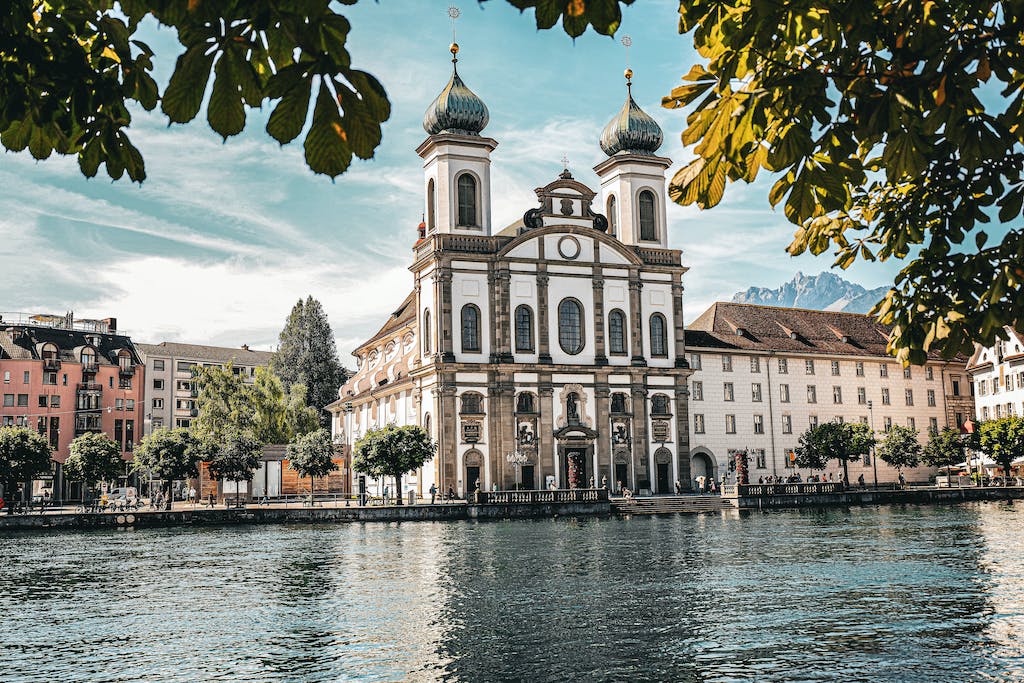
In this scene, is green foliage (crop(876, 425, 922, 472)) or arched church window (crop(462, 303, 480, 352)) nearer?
arched church window (crop(462, 303, 480, 352))

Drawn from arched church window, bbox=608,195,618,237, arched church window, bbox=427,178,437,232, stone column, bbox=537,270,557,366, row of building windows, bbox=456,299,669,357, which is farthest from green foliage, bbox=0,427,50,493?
arched church window, bbox=608,195,618,237

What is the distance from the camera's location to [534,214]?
71.4m

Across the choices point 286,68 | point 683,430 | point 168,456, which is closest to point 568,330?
point 683,430

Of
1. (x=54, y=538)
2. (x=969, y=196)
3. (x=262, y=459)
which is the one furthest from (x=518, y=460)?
(x=969, y=196)

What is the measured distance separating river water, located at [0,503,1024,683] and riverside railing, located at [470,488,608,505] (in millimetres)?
17326

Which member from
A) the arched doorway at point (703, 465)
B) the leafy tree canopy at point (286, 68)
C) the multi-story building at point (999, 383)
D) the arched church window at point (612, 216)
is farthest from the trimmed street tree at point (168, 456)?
the leafy tree canopy at point (286, 68)

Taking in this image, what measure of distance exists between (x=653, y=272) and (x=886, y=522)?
31045 mm

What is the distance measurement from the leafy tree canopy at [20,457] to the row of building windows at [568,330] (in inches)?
989

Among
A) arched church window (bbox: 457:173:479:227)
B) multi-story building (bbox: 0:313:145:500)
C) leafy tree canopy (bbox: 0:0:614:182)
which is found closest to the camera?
leafy tree canopy (bbox: 0:0:614:182)

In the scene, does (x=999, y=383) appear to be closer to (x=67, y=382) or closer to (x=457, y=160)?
(x=457, y=160)

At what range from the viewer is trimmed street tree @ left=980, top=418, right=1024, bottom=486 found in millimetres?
71938

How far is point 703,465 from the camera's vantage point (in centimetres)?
7588

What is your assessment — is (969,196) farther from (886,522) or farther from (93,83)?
(886,522)

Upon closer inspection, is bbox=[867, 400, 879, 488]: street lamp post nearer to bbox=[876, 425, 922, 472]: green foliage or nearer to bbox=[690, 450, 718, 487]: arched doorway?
bbox=[876, 425, 922, 472]: green foliage
